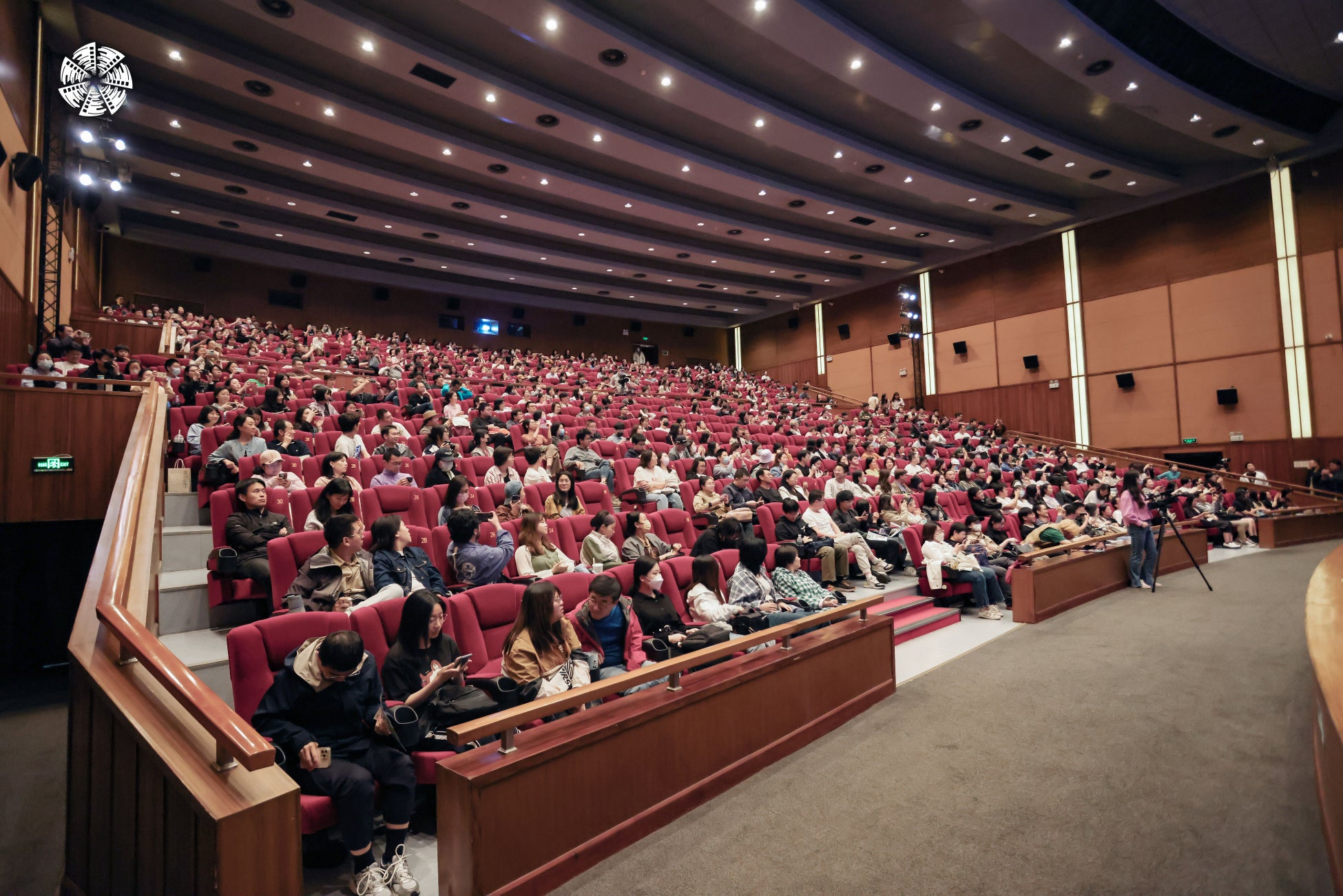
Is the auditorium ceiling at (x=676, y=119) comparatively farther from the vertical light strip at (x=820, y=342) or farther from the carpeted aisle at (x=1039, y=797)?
the carpeted aisle at (x=1039, y=797)

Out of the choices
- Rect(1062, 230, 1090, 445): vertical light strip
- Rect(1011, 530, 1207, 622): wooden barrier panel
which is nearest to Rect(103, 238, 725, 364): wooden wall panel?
Rect(1062, 230, 1090, 445): vertical light strip

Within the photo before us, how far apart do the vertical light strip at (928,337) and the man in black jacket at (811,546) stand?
31.7 ft

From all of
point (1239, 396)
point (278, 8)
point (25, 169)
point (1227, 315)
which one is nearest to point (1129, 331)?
point (1227, 315)

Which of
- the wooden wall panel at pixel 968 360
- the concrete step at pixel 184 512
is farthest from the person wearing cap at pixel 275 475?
the wooden wall panel at pixel 968 360

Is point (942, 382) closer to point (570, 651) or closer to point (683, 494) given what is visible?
point (683, 494)

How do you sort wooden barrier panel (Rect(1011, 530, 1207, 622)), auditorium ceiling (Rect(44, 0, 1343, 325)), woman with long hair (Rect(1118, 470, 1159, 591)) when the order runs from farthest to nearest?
auditorium ceiling (Rect(44, 0, 1343, 325))
woman with long hair (Rect(1118, 470, 1159, 591))
wooden barrier panel (Rect(1011, 530, 1207, 622))

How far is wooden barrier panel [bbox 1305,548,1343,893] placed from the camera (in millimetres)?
1177

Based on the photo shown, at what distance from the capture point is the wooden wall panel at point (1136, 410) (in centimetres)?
1000

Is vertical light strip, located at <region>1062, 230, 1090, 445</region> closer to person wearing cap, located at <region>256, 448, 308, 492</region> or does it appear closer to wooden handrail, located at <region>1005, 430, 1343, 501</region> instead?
wooden handrail, located at <region>1005, 430, 1343, 501</region>

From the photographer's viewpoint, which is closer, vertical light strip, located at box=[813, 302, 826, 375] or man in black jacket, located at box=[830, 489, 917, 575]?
man in black jacket, located at box=[830, 489, 917, 575]

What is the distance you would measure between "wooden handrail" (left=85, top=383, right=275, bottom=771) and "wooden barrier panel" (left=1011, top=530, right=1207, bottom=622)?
13.2 feet

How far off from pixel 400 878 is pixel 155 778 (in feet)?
1.92

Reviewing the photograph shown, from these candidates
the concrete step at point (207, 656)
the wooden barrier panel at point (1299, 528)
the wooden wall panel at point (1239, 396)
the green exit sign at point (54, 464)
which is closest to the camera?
the concrete step at point (207, 656)

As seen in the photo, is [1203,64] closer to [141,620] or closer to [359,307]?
[141,620]
